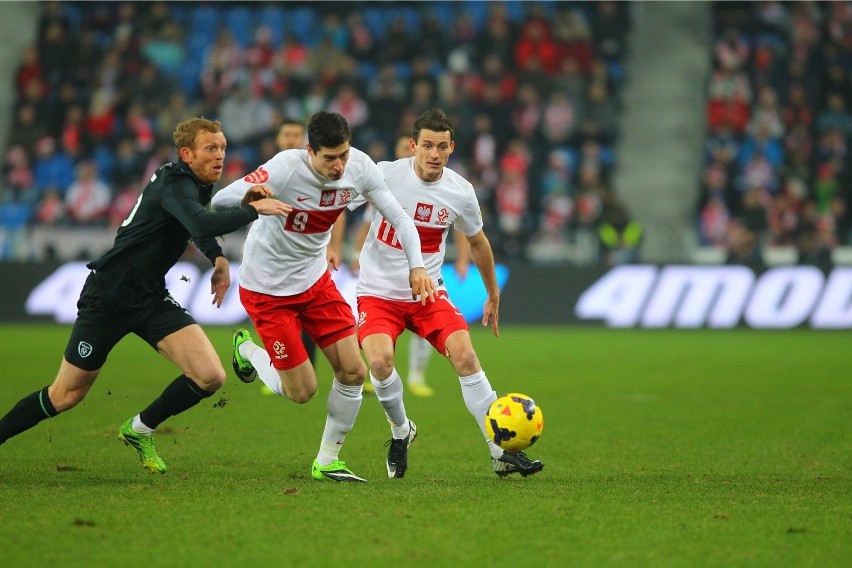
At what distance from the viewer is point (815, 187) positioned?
865 inches

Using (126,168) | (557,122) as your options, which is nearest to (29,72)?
(126,168)

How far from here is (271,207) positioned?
20.5ft

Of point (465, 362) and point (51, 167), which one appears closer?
point (465, 362)

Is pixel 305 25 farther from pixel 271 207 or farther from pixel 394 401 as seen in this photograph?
pixel 271 207

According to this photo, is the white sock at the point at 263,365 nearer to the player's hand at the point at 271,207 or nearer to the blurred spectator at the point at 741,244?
the player's hand at the point at 271,207

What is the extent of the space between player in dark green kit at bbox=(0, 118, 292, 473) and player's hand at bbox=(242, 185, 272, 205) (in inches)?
0.7

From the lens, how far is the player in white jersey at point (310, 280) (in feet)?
22.4

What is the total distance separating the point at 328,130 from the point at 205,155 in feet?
2.33

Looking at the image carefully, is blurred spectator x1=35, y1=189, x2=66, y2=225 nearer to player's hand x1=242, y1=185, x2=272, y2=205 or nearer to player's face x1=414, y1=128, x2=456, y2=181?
player's face x1=414, y1=128, x2=456, y2=181

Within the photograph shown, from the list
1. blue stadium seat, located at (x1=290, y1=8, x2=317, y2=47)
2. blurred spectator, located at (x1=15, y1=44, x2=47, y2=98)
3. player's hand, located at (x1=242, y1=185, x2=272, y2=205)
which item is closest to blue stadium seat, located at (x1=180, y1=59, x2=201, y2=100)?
blue stadium seat, located at (x1=290, y1=8, x2=317, y2=47)

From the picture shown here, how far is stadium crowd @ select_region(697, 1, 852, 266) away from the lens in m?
21.1

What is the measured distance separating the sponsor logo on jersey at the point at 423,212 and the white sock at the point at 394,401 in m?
0.97

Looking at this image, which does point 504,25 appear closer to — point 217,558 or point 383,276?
point 383,276

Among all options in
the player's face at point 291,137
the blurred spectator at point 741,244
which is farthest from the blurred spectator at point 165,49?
the player's face at point 291,137
